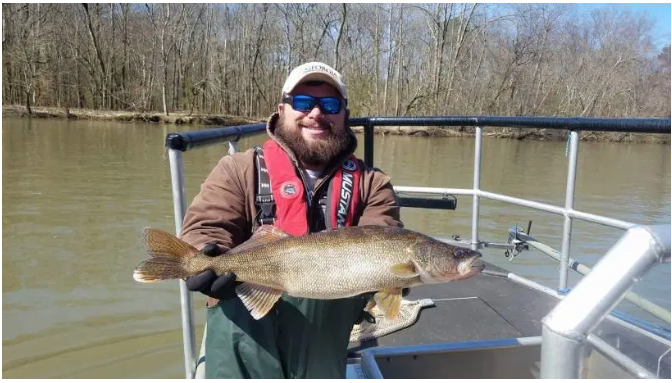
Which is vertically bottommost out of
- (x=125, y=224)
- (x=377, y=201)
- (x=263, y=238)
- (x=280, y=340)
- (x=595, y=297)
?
(x=125, y=224)

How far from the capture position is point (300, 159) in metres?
2.74

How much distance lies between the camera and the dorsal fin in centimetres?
226

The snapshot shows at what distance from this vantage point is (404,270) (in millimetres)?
2215

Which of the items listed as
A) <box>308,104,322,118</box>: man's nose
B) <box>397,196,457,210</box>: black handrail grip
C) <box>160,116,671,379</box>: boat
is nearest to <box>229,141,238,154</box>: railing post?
<box>160,116,671,379</box>: boat

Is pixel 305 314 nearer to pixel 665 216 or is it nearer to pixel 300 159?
pixel 300 159

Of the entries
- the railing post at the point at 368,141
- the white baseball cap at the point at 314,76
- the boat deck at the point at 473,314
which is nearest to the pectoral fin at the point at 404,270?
the boat deck at the point at 473,314

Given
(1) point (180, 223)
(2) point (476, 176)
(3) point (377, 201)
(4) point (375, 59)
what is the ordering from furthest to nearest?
(4) point (375, 59) < (2) point (476, 176) < (3) point (377, 201) < (1) point (180, 223)

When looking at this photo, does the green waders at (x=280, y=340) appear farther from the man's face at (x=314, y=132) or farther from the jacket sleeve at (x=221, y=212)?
the man's face at (x=314, y=132)

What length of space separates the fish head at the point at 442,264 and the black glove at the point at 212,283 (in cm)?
82

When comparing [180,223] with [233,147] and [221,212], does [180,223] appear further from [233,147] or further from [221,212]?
[233,147]

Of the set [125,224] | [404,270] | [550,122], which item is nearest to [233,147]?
[404,270]

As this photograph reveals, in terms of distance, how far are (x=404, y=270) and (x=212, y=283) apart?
2.73 ft

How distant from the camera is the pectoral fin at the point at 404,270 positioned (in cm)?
221

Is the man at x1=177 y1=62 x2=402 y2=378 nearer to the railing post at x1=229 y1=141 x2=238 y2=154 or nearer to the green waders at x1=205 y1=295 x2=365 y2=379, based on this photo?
the green waders at x1=205 y1=295 x2=365 y2=379
